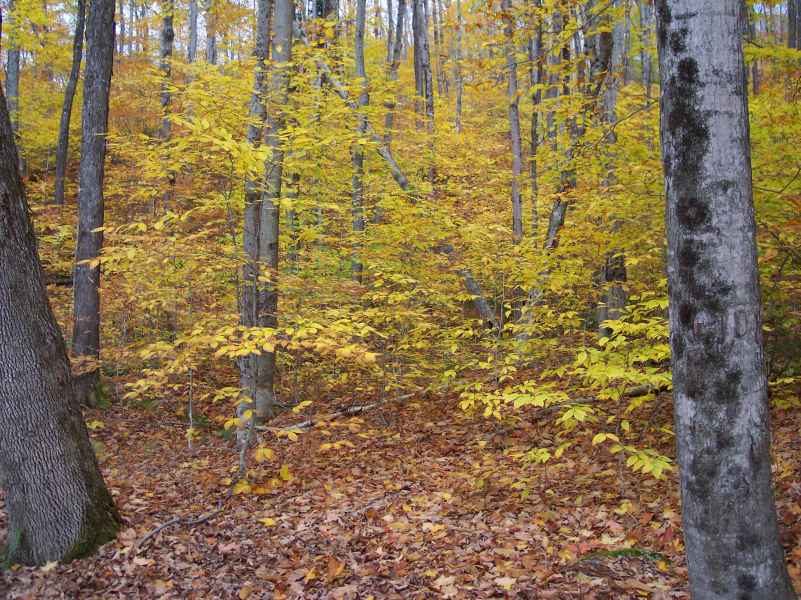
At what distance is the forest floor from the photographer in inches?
158

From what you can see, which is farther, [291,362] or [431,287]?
[291,362]

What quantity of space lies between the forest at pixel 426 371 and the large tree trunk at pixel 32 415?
2 cm

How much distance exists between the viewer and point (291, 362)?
A: 9695 mm

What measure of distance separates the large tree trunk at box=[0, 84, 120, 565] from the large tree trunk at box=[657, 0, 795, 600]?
4649 millimetres

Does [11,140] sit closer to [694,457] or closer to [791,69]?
[694,457]

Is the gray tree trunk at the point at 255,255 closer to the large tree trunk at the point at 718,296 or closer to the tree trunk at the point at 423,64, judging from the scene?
the large tree trunk at the point at 718,296

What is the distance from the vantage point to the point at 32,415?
180 inches

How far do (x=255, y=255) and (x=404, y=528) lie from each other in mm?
3531

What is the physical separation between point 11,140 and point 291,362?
18.8 feet

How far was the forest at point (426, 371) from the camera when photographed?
7.81ft

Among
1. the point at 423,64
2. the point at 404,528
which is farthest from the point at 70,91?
the point at 404,528

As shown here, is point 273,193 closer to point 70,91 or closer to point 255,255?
point 255,255

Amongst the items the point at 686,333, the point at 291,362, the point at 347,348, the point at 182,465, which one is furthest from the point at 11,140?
the point at 291,362

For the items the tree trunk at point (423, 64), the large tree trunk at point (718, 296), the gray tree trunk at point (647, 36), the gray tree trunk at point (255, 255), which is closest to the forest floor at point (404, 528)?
the gray tree trunk at point (255, 255)
